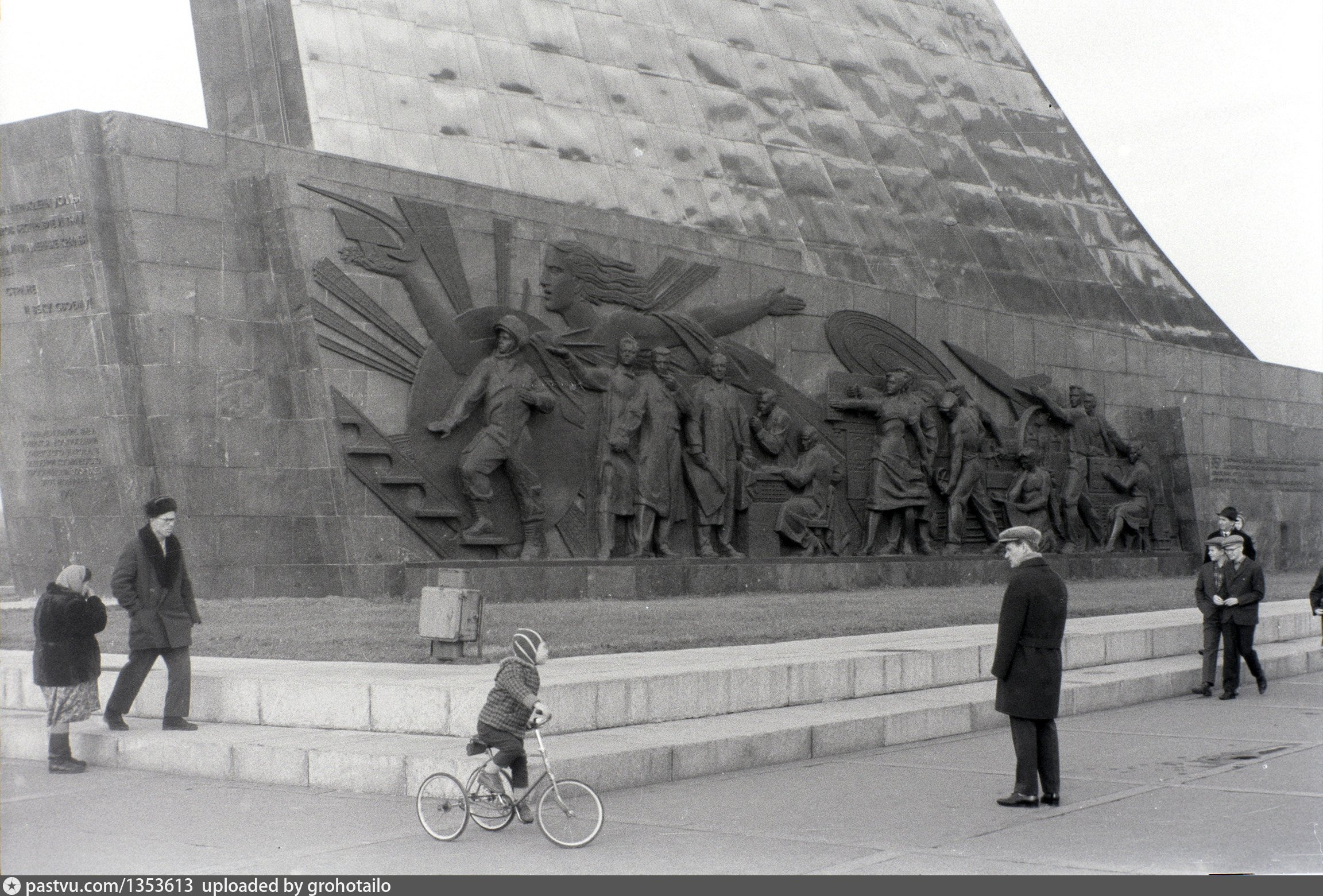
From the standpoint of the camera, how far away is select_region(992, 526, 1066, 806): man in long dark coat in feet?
22.4

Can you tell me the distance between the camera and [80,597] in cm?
776


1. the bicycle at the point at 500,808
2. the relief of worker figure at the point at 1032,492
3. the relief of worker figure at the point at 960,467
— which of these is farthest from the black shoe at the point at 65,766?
the relief of worker figure at the point at 1032,492

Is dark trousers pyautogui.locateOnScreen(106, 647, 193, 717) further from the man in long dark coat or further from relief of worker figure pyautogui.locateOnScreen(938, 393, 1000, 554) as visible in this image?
relief of worker figure pyautogui.locateOnScreen(938, 393, 1000, 554)

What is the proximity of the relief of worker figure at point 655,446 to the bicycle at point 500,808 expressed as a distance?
9.49m

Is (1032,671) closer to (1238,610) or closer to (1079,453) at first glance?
(1238,610)

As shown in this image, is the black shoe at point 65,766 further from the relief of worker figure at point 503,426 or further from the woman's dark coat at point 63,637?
the relief of worker figure at point 503,426

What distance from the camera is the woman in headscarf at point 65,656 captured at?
767 centimetres

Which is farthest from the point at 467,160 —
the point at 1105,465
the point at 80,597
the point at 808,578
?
the point at 80,597

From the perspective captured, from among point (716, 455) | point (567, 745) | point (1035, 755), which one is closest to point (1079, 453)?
point (716, 455)

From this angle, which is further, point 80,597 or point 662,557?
point 662,557

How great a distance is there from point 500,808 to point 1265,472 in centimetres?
2058

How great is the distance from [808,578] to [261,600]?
6191mm

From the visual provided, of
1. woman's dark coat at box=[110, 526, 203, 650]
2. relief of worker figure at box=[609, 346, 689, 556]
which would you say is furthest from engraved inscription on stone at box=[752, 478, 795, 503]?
woman's dark coat at box=[110, 526, 203, 650]
